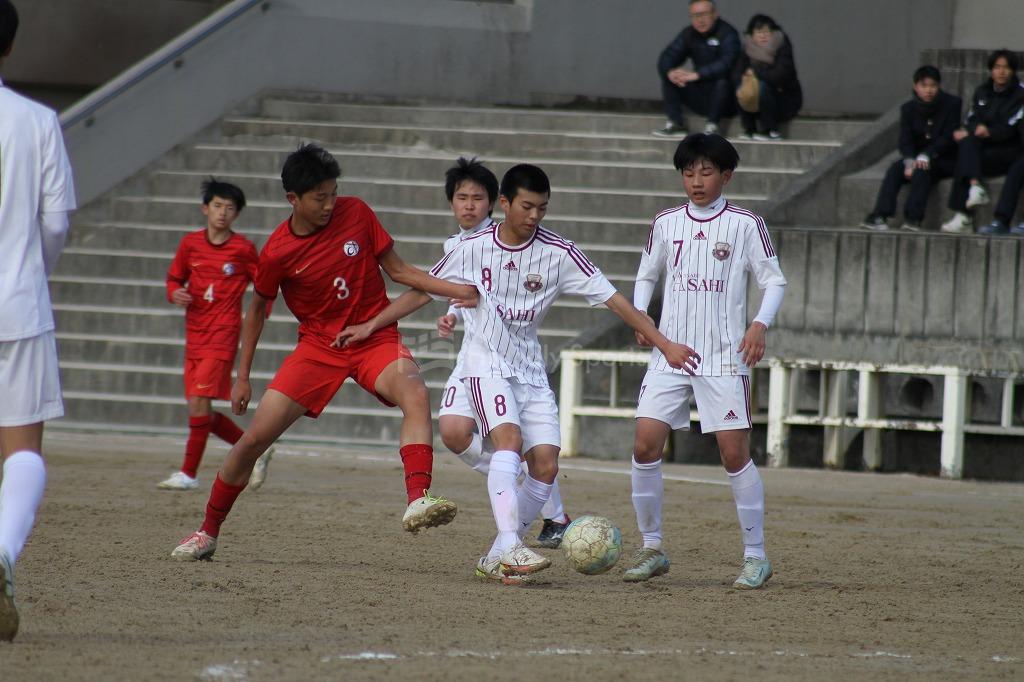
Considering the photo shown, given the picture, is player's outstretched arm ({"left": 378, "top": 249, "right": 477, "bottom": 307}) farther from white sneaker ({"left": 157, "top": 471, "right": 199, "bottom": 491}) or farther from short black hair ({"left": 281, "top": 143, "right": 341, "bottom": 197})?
white sneaker ({"left": 157, "top": 471, "right": 199, "bottom": 491})

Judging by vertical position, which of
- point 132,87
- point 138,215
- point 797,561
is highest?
point 132,87

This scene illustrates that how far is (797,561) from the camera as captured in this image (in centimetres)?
822

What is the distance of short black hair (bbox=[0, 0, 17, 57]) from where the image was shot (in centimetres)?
535

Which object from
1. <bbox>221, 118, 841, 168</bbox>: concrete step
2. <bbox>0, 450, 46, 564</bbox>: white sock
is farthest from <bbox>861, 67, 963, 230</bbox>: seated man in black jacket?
→ <bbox>0, 450, 46, 564</bbox>: white sock

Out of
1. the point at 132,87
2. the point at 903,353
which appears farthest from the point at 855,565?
the point at 132,87

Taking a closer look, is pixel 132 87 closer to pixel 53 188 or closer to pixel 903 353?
pixel 903 353

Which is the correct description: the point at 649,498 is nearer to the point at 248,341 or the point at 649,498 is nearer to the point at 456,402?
the point at 456,402

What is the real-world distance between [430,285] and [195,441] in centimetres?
396

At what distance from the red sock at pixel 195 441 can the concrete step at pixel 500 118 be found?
28.8ft

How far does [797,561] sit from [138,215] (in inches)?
452

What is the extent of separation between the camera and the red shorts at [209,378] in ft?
35.9

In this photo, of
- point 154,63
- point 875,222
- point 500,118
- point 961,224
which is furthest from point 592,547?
point 154,63

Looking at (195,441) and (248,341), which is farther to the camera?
(195,441)

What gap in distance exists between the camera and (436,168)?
17.9 m
